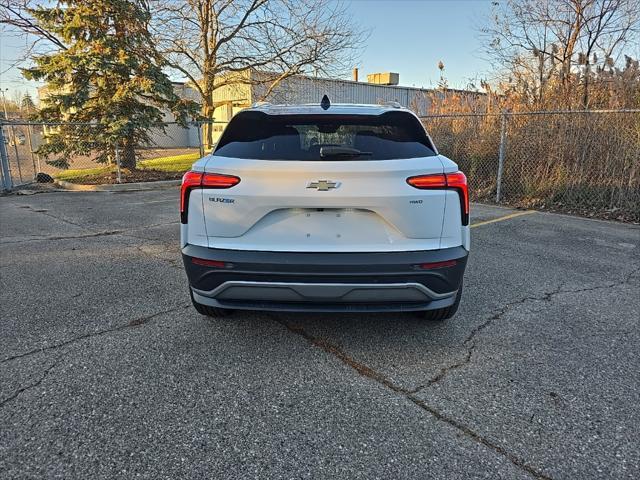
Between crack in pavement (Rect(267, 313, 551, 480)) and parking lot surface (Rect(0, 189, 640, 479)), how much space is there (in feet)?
0.04

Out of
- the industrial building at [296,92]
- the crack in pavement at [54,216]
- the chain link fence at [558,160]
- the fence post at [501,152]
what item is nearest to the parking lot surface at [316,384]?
the crack in pavement at [54,216]

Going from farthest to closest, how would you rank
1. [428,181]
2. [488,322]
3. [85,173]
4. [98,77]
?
[85,173]
[98,77]
[488,322]
[428,181]

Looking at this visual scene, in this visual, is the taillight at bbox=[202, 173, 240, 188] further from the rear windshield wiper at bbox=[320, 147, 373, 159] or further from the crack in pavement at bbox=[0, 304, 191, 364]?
the crack in pavement at bbox=[0, 304, 191, 364]

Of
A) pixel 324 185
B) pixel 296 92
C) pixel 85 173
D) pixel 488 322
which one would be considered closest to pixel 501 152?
pixel 488 322

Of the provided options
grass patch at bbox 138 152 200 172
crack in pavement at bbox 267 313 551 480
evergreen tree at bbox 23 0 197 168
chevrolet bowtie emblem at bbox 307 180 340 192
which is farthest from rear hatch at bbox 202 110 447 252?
grass patch at bbox 138 152 200 172

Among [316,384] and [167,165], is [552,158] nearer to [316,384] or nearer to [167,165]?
[316,384]

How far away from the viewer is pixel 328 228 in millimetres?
2660

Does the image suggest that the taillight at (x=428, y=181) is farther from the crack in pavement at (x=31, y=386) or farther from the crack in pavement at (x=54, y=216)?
the crack in pavement at (x=54, y=216)

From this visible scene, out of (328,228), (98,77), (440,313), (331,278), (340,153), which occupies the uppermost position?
(98,77)

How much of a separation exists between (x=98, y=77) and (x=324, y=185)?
12.8 metres

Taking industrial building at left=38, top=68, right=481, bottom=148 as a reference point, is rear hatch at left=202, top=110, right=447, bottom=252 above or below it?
below

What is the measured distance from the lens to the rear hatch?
2.62 metres

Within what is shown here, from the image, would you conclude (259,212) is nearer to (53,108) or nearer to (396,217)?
(396,217)

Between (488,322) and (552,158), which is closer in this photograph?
(488,322)
